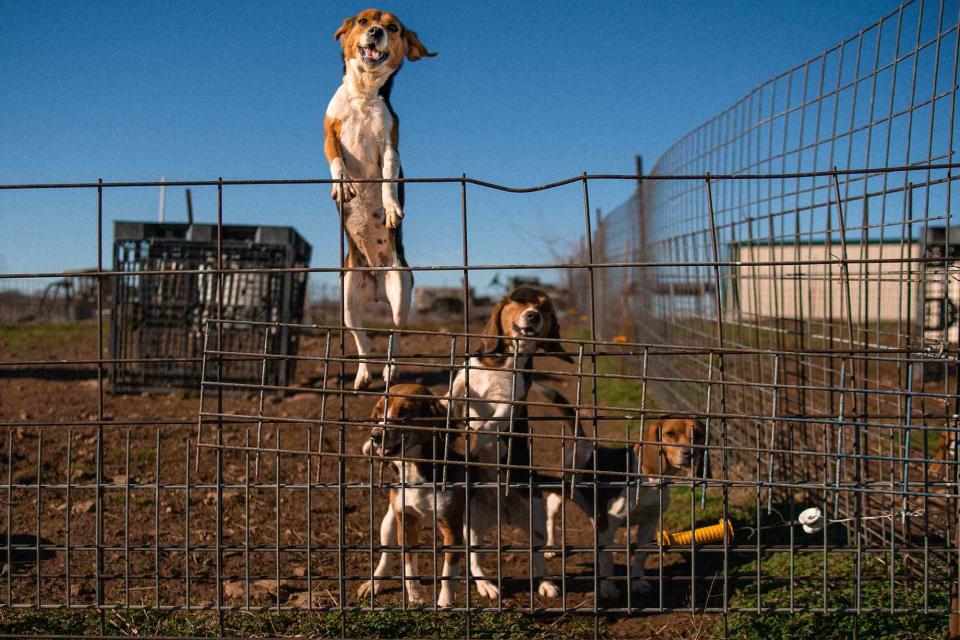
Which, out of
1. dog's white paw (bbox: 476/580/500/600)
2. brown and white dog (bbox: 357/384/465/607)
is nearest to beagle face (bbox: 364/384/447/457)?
brown and white dog (bbox: 357/384/465/607)

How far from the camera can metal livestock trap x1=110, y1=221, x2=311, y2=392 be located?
10250 mm

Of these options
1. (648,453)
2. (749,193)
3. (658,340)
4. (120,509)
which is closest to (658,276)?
(658,340)

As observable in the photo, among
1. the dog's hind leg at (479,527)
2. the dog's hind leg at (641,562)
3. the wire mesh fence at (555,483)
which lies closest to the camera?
the wire mesh fence at (555,483)

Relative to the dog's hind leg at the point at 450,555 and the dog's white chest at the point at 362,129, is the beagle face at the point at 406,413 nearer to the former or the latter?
the dog's hind leg at the point at 450,555

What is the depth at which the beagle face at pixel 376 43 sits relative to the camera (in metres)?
3.63

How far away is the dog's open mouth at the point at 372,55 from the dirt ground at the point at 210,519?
1.42 metres

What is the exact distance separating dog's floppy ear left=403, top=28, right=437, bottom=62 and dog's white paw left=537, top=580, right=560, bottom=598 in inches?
128

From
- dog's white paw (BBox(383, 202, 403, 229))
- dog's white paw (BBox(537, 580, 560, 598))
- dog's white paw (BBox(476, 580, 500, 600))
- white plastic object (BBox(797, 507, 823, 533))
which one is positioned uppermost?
dog's white paw (BBox(383, 202, 403, 229))

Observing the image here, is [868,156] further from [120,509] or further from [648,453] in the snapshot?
[120,509]

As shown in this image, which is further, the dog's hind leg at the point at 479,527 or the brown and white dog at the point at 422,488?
the dog's hind leg at the point at 479,527

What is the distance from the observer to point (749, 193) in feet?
20.5

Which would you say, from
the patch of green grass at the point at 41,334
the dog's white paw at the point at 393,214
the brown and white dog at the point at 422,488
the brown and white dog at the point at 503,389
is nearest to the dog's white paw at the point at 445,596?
the brown and white dog at the point at 422,488

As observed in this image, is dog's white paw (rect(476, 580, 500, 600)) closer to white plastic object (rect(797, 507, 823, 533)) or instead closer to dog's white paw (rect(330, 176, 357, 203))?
white plastic object (rect(797, 507, 823, 533))

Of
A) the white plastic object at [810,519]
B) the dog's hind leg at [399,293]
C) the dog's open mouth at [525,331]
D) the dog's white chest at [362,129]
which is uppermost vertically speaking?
the dog's white chest at [362,129]
